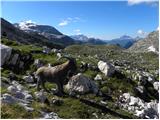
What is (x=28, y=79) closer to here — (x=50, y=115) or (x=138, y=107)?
(x=138, y=107)

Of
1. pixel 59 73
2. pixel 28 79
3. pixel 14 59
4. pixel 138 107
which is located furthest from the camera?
pixel 14 59

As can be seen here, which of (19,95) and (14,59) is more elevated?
(14,59)

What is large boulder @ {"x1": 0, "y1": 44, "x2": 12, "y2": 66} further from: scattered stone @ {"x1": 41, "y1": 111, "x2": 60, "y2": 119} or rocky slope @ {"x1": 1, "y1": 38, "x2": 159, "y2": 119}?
scattered stone @ {"x1": 41, "y1": 111, "x2": 60, "y2": 119}

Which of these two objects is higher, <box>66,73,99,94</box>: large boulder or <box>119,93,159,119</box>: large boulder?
<box>66,73,99,94</box>: large boulder

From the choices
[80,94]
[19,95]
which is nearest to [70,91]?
[80,94]

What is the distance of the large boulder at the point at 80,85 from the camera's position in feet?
82.9

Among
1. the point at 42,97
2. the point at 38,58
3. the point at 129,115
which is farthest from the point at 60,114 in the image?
the point at 38,58

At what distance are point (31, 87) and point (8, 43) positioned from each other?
15.9 metres

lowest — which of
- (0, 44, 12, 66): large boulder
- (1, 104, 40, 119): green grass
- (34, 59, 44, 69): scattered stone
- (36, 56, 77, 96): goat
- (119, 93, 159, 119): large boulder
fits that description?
(119, 93, 159, 119): large boulder

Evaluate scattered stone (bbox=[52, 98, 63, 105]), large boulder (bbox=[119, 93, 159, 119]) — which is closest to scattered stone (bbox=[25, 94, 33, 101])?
scattered stone (bbox=[52, 98, 63, 105])

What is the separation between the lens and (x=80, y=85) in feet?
83.3

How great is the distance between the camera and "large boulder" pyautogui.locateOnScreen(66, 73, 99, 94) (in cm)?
2525

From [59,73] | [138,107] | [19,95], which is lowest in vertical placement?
[138,107]

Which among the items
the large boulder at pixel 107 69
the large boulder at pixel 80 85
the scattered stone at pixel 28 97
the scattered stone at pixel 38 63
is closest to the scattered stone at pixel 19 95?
the scattered stone at pixel 28 97
